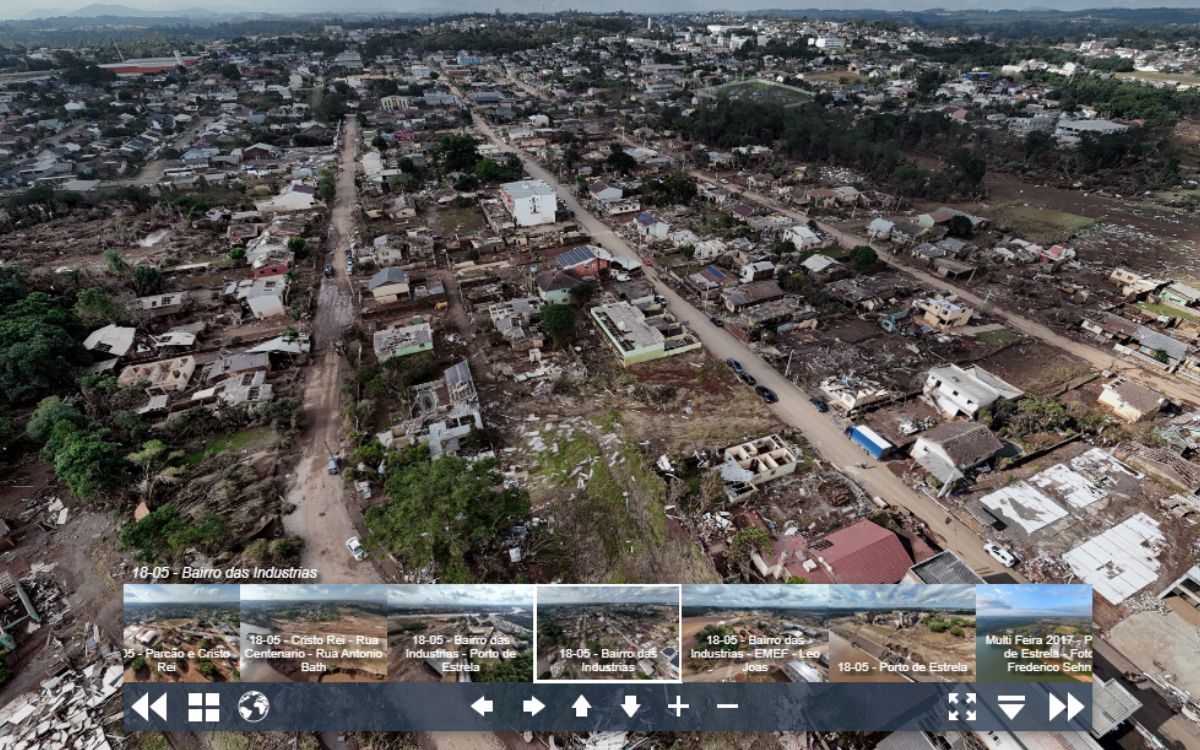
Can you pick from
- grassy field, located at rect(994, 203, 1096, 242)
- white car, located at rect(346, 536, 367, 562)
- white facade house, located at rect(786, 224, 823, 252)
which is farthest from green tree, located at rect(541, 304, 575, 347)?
grassy field, located at rect(994, 203, 1096, 242)

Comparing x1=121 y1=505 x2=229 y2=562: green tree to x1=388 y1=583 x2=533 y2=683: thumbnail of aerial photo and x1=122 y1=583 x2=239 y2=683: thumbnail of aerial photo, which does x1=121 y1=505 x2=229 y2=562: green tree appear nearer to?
x1=122 y1=583 x2=239 y2=683: thumbnail of aerial photo

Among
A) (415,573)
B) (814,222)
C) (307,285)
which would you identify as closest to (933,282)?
(814,222)

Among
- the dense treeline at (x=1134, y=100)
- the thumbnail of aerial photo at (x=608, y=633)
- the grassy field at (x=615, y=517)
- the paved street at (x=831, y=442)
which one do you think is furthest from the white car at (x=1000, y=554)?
the dense treeline at (x=1134, y=100)

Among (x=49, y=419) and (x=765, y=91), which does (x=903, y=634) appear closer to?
(x=49, y=419)

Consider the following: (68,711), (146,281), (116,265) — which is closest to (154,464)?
(68,711)

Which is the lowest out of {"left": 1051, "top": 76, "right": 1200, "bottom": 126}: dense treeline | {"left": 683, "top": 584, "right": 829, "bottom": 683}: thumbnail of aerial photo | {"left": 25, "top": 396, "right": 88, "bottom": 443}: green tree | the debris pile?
the debris pile

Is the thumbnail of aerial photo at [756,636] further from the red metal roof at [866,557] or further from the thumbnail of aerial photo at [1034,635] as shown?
the red metal roof at [866,557]
